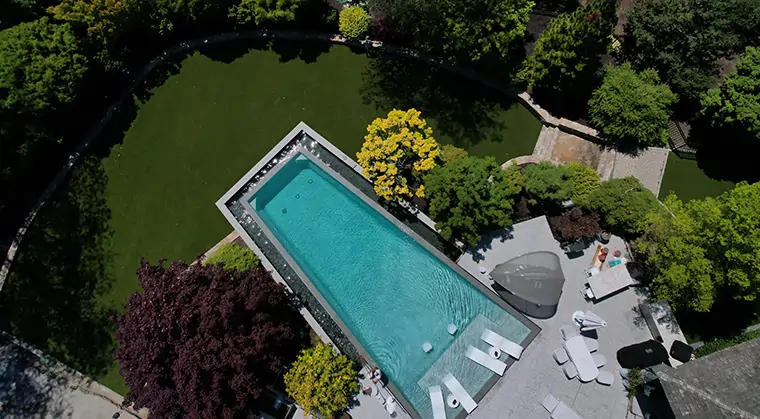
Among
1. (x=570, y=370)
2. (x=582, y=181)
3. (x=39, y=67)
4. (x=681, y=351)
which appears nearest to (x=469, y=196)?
(x=582, y=181)

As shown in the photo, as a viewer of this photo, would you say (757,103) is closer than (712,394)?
No

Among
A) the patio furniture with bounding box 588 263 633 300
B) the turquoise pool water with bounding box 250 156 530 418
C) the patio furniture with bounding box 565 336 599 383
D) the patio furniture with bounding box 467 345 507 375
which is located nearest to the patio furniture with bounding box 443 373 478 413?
the turquoise pool water with bounding box 250 156 530 418

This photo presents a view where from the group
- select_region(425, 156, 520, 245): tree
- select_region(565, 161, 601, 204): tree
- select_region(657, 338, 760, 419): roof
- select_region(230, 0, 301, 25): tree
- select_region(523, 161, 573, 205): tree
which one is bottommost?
select_region(657, 338, 760, 419): roof

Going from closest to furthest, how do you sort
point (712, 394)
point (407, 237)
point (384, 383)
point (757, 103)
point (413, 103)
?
point (712, 394), point (757, 103), point (384, 383), point (407, 237), point (413, 103)

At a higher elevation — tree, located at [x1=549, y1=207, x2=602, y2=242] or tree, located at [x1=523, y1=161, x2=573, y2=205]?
tree, located at [x1=523, y1=161, x2=573, y2=205]

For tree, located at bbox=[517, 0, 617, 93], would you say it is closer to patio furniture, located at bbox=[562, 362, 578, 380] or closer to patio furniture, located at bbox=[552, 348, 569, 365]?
patio furniture, located at bbox=[552, 348, 569, 365]

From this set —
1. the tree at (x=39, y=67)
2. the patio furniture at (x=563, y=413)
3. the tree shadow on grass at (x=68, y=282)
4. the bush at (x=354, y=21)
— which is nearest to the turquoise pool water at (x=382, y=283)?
the patio furniture at (x=563, y=413)

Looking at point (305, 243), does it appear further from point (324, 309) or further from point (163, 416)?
point (163, 416)

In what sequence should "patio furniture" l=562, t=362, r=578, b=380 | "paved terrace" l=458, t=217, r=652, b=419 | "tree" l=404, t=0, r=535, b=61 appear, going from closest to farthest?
1. "tree" l=404, t=0, r=535, b=61
2. "paved terrace" l=458, t=217, r=652, b=419
3. "patio furniture" l=562, t=362, r=578, b=380

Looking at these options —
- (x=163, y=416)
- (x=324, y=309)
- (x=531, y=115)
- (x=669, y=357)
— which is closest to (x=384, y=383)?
(x=324, y=309)
